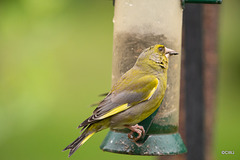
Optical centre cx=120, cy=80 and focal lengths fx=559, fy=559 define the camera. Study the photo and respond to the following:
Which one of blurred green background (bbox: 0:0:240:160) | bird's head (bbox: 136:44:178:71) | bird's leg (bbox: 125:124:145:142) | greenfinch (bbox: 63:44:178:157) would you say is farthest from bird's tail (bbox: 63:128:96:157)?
blurred green background (bbox: 0:0:240:160)

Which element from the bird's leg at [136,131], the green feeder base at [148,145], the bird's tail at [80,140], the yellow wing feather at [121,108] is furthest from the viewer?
the green feeder base at [148,145]

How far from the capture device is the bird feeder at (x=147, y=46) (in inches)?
225

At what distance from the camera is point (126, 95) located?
537 centimetres

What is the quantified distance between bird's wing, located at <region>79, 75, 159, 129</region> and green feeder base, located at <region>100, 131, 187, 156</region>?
1.76ft

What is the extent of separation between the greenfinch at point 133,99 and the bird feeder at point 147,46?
24 cm

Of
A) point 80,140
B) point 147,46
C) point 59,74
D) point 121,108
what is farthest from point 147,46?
point 59,74

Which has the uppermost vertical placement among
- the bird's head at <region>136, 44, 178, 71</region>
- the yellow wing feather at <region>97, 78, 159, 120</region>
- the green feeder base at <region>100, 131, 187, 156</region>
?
the bird's head at <region>136, 44, 178, 71</region>

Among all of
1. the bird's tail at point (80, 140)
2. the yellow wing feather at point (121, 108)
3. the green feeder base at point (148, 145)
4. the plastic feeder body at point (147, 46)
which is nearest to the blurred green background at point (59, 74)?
the plastic feeder body at point (147, 46)

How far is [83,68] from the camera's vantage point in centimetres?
1159

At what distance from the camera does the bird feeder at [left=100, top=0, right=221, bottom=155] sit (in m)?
5.71

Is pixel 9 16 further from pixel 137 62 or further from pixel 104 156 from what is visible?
pixel 104 156

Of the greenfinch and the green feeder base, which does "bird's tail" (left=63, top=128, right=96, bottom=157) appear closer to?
the greenfinch

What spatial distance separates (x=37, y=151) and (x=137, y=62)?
15.3 feet

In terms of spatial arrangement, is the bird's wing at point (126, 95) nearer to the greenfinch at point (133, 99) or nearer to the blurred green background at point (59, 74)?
the greenfinch at point (133, 99)
